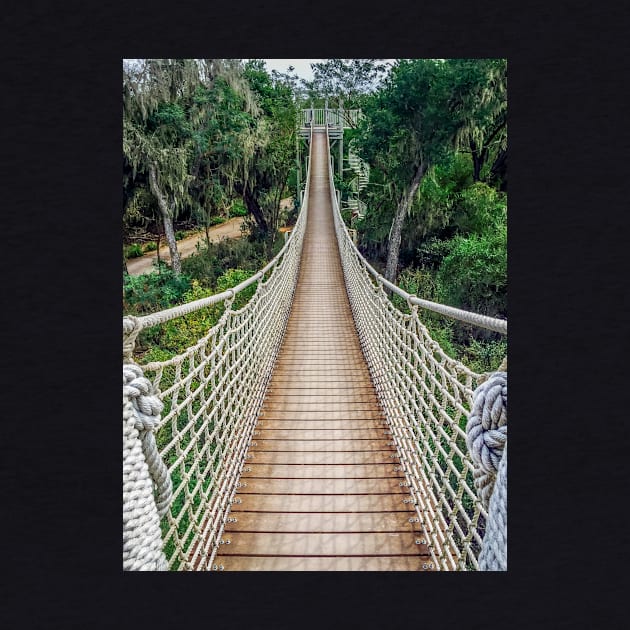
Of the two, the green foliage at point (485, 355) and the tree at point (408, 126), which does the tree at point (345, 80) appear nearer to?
the tree at point (408, 126)

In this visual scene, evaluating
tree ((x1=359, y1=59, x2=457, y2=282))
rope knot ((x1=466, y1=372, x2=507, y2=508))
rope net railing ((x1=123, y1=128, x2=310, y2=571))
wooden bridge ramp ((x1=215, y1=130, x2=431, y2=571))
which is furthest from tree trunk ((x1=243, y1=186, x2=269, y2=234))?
rope knot ((x1=466, y1=372, x2=507, y2=508))

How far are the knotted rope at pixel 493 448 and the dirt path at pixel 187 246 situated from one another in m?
8.30

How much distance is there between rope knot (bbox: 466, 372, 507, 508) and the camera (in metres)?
0.95

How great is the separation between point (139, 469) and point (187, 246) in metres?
11.3

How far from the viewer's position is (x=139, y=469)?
0.96m

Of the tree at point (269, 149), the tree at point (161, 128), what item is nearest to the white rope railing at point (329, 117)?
the tree at point (269, 149)

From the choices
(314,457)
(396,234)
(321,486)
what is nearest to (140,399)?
(321,486)

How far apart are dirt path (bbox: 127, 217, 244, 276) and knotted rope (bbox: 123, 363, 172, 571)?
802cm

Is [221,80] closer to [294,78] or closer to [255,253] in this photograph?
[255,253]

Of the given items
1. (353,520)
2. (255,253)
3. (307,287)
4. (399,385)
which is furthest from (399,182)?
(353,520)

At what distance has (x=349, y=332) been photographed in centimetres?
374

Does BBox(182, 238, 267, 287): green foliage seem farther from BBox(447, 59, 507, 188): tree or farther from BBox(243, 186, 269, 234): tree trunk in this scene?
BBox(447, 59, 507, 188): tree
